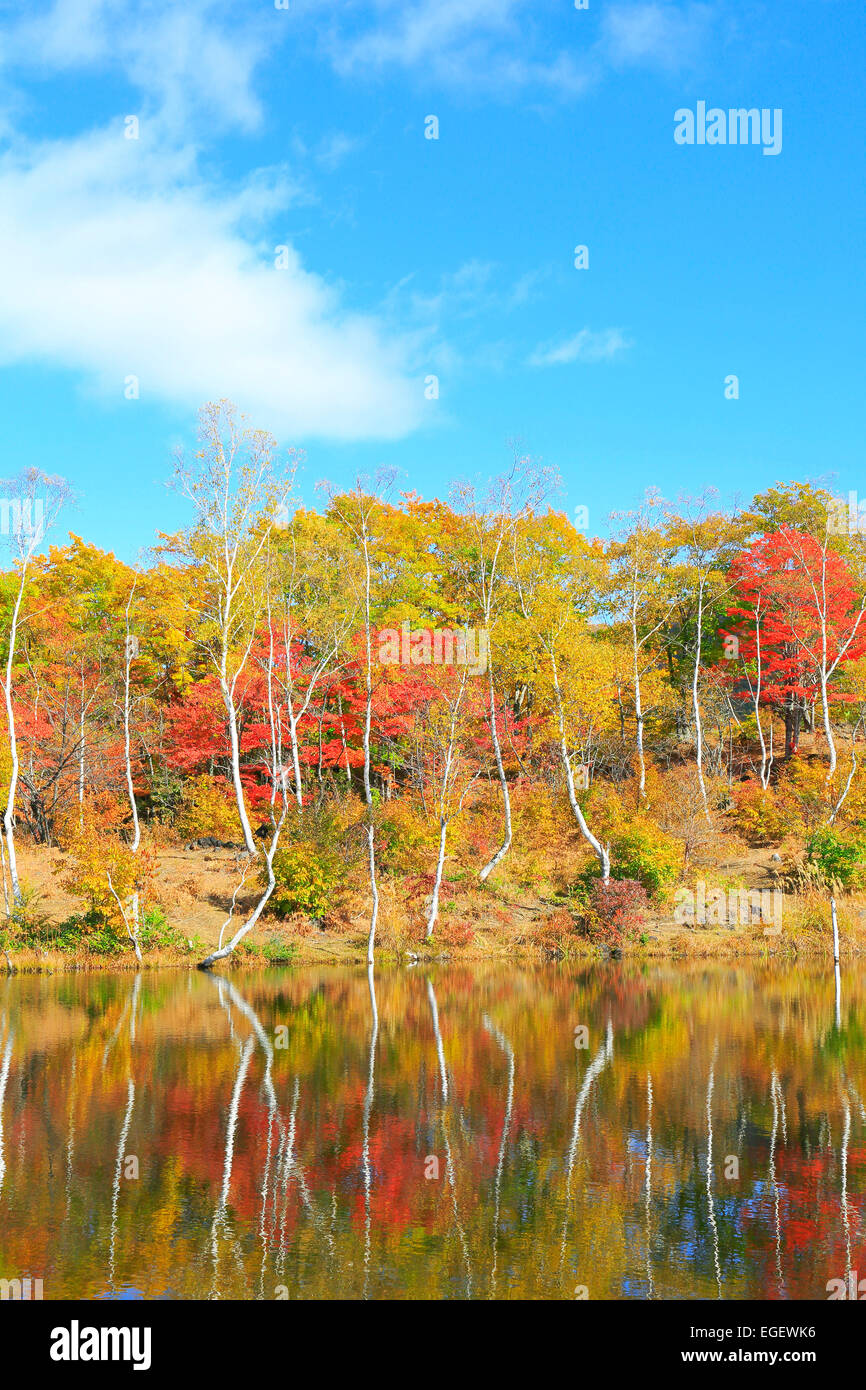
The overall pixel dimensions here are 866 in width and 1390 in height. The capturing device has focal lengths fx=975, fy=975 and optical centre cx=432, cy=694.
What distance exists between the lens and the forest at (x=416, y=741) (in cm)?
3350

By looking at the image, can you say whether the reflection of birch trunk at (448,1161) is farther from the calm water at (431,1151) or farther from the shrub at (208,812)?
the shrub at (208,812)

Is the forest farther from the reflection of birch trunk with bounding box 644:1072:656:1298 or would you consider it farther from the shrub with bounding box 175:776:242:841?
the reflection of birch trunk with bounding box 644:1072:656:1298

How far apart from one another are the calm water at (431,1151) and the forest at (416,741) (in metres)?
11.3

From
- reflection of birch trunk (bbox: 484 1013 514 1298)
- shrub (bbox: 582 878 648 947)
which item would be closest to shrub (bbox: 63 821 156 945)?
reflection of birch trunk (bbox: 484 1013 514 1298)

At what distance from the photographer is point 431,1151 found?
1256 cm

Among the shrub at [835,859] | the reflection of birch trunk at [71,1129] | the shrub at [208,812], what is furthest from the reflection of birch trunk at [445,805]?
the reflection of birch trunk at [71,1129]

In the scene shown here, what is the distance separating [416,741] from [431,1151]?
25922 mm

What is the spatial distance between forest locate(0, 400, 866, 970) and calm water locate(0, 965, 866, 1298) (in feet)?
37.1

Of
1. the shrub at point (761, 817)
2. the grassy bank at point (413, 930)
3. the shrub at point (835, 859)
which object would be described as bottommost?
the grassy bank at point (413, 930)

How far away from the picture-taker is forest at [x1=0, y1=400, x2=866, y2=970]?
33.5 metres
